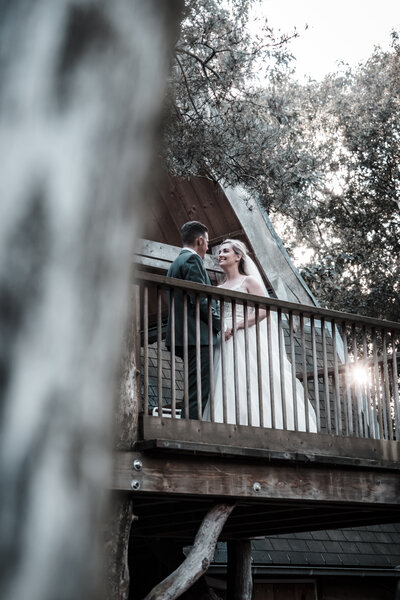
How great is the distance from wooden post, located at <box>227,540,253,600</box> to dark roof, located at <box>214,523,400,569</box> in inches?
41.5

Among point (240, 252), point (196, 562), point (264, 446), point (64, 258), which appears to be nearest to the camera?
point (64, 258)

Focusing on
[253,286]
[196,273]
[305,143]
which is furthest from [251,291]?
[305,143]

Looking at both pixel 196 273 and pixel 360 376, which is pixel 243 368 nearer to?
pixel 360 376

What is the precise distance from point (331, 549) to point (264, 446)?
6.63 metres

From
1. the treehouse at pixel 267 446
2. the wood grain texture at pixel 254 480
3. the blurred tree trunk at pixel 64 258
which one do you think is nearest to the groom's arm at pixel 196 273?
the treehouse at pixel 267 446

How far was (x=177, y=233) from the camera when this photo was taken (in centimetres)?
1322

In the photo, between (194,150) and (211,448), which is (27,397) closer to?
(211,448)

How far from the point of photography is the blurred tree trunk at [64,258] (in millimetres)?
336

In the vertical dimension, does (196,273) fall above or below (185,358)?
above

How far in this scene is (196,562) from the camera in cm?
604

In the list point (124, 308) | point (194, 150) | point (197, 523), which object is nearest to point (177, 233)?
point (194, 150)

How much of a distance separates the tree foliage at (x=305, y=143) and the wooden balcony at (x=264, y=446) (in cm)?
211

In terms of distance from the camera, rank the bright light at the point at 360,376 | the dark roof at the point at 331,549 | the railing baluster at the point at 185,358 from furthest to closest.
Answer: the dark roof at the point at 331,549
the bright light at the point at 360,376
the railing baluster at the point at 185,358

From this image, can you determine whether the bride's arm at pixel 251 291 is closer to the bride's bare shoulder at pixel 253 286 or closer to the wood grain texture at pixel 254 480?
the bride's bare shoulder at pixel 253 286
